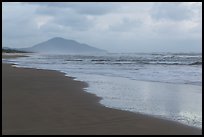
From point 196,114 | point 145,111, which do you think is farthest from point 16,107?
point 196,114

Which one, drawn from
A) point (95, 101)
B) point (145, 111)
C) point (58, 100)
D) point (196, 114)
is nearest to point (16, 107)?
point (58, 100)

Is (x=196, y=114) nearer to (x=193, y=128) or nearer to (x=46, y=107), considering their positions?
(x=193, y=128)

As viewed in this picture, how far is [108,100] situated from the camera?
8930 mm

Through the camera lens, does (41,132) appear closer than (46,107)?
Yes

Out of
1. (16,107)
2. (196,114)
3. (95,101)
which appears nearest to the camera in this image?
(196,114)

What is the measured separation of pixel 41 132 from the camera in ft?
17.4

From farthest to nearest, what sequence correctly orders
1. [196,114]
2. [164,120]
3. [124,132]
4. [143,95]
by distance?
1. [143,95]
2. [196,114]
3. [164,120]
4. [124,132]

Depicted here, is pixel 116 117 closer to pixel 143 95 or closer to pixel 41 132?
pixel 41 132

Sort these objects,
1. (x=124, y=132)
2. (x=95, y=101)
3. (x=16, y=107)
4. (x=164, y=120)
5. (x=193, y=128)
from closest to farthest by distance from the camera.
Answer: (x=124, y=132)
(x=193, y=128)
(x=164, y=120)
(x=16, y=107)
(x=95, y=101)

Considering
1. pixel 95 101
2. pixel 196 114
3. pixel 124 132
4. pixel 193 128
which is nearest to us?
pixel 124 132

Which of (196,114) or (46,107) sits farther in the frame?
(46,107)

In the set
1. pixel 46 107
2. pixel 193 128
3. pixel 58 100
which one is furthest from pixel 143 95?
pixel 193 128

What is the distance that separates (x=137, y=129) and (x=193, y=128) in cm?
95

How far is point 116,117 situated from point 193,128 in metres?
1.54
